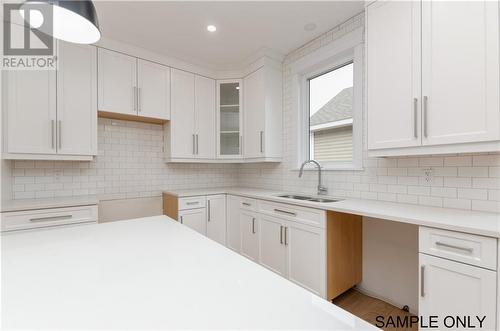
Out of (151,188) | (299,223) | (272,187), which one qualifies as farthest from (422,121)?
(151,188)

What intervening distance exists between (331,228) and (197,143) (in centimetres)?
206

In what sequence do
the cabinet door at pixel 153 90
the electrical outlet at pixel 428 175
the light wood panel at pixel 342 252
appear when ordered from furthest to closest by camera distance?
the cabinet door at pixel 153 90
the light wood panel at pixel 342 252
the electrical outlet at pixel 428 175

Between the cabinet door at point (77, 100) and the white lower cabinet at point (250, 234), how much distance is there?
1800 mm

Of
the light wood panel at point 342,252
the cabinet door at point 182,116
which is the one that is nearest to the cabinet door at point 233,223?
the cabinet door at point 182,116

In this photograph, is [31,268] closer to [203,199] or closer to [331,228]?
[331,228]

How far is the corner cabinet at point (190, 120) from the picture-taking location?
2977 millimetres

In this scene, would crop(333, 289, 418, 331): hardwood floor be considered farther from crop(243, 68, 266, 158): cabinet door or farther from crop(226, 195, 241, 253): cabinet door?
crop(243, 68, 266, 158): cabinet door

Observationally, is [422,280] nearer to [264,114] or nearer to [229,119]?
[264,114]

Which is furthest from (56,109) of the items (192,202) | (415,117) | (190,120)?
(415,117)

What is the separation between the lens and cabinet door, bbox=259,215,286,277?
2262 millimetres

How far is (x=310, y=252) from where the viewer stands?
1.99 metres

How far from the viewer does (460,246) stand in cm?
117

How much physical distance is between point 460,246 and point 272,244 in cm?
153

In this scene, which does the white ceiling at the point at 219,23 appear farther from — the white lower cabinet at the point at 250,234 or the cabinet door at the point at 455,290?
the cabinet door at the point at 455,290
